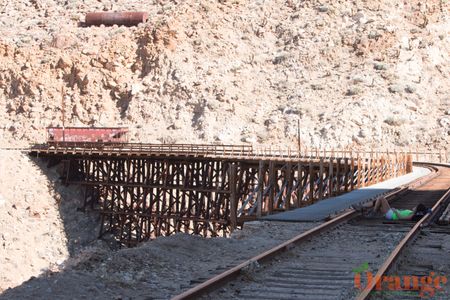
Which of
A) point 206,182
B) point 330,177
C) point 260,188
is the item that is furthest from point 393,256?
point 206,182

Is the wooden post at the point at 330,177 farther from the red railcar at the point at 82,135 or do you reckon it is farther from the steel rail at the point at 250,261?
the red railcar at the point at 82,135

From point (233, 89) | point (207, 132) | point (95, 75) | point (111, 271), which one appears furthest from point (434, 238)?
point (95, 75)

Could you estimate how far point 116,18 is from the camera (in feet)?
221

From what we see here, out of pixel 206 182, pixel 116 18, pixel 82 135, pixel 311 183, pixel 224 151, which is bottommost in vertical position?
pixel 206 182

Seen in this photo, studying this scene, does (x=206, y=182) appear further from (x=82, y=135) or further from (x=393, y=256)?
(x=393, y=256)

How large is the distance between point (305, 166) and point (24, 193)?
1888 centimetres

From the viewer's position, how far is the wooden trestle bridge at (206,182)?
28.4 m

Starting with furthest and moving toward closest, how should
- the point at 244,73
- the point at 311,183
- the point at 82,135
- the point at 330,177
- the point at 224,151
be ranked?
the point at 244,73
the point at 82,135
the point at 224,151
the point at 311,183
the point at 330,177

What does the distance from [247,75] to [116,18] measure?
18.9m

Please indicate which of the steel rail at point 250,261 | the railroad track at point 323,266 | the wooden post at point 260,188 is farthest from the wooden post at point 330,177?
the railroad track at point 323,266

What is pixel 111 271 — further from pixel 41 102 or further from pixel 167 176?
pixel 41 102

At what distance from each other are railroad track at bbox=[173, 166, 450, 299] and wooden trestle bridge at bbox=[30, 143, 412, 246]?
39.3 feet

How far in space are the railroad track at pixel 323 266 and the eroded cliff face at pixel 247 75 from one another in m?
36.8

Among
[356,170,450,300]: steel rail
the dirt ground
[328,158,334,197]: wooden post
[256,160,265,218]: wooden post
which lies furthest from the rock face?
the dirt ground
